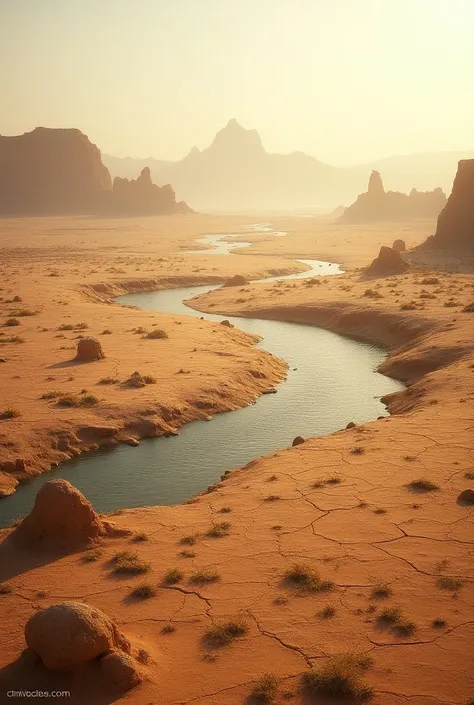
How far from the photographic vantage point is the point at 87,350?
35.8 m

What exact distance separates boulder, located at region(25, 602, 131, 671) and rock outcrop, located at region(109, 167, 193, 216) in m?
183

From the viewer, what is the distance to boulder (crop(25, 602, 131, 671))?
1108 centimetres

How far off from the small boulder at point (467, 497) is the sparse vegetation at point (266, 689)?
29.6 feet

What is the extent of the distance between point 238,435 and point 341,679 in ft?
58.3

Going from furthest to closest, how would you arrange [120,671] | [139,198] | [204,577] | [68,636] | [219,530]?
[139,198]
[219,530]
[204,577]
[120,671]
[68,636]

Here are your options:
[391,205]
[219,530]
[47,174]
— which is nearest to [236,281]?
[219,530]

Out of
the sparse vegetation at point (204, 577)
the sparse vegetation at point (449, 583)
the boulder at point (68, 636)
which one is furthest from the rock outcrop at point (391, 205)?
the boulder at point (68, 636)

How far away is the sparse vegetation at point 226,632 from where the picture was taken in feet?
40.8

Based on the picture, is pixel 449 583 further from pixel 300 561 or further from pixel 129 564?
pixel 129 564

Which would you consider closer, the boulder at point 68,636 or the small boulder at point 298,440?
the boulder at point 68,636

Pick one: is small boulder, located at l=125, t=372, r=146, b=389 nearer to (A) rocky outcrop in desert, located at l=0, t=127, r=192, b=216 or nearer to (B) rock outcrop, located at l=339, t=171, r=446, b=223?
(B) rock outcrop, located at l=339, t=171, r=446, b=223

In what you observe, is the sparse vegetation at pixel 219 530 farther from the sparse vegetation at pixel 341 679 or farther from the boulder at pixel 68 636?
the sparse vegetation at pixel 341 679

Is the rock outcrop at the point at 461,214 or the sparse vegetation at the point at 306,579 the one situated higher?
the rock outcrop at the point at 461,214

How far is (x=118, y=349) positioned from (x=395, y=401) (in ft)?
53.0
